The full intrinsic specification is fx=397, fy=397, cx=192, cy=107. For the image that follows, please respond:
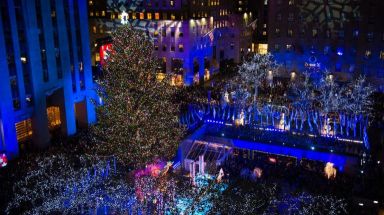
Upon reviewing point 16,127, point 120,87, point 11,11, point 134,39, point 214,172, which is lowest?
point 214,172

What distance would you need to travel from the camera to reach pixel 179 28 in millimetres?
58438

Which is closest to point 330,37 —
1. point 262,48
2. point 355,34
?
point 355,34

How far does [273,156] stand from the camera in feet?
102

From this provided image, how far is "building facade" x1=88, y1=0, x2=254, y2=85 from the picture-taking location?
5872 centimetres

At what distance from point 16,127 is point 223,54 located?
46.5m

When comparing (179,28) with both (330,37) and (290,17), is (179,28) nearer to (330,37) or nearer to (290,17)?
(290,17)

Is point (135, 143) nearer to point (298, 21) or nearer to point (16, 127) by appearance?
point (16, 127)

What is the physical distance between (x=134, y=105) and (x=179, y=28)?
120 feet

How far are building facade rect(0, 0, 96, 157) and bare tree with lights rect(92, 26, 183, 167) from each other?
1079cm

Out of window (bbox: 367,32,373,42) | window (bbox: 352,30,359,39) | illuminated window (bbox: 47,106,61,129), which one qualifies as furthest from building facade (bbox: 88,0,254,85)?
window (bbox: 367,32,373,42)

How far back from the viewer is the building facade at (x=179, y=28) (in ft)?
193

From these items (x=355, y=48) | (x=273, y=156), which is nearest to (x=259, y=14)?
(x=355, y=48)

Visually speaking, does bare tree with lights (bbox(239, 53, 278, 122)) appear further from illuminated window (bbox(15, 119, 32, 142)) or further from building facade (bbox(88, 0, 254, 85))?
illuminated window (bbox(15, 119, 32, 142))

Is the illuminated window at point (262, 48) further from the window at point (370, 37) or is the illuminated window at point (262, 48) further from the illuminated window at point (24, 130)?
the illuminated window at point (24, 130)
